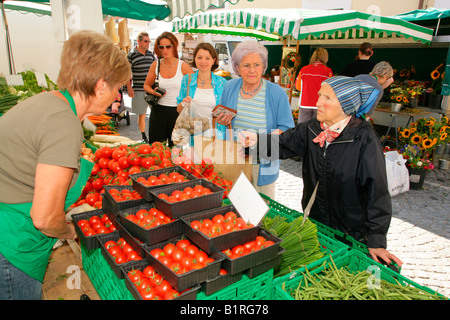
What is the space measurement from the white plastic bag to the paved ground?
170 millimetres

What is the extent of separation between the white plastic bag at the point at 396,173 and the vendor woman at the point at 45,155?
197 inches

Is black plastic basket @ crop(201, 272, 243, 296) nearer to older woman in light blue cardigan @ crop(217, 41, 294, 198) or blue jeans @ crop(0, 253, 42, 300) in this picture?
blue jeans @ crop(0, 253, 42, 300)

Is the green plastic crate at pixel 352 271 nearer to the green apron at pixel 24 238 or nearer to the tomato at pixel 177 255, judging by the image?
the tomato at pixel 177 255

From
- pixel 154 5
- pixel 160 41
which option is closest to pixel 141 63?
pixel 154 5

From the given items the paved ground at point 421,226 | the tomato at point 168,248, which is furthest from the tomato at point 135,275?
the paved ground at point 421,226

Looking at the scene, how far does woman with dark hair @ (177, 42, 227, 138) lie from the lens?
4.25 meters

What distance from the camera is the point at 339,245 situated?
6.34ft

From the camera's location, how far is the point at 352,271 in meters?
1.83

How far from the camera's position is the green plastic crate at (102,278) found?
1496 millimetres

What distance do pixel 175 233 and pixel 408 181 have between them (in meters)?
5.41

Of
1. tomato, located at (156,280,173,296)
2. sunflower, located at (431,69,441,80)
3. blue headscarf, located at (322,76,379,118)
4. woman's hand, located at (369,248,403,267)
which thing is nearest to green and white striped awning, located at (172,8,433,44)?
sunflower, located at (431,69,441,80)

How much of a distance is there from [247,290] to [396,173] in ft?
16.0
